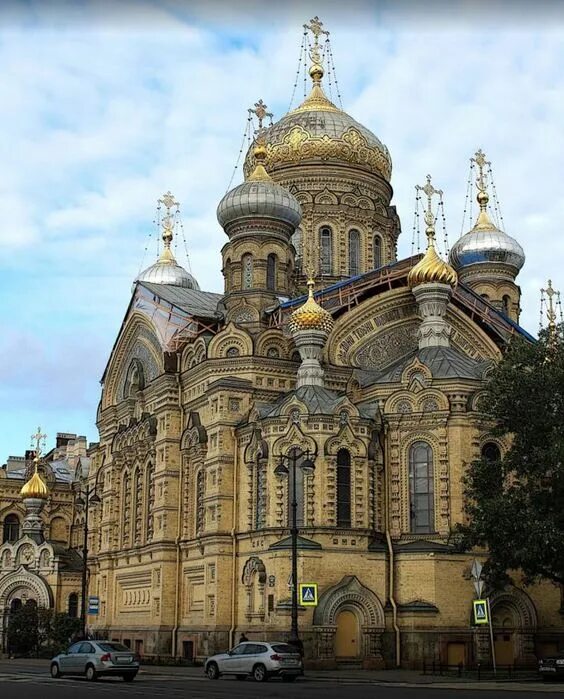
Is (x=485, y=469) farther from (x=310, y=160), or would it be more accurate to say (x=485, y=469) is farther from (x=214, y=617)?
(x=310, y=160)

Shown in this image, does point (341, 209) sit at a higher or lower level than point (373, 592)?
higher

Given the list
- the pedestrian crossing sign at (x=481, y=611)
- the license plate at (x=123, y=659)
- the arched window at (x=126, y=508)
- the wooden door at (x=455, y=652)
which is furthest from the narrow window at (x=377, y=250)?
the license plate at (x=123, y=659)

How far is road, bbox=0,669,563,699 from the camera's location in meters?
18.4

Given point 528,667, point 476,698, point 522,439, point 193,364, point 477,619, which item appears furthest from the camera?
point 193,364

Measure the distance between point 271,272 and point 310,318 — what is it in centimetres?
451

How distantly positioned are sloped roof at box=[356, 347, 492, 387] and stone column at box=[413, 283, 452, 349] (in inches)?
20.3

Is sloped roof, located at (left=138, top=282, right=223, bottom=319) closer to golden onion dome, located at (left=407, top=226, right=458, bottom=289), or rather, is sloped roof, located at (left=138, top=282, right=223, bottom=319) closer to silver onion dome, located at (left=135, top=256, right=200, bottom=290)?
golden onion dome, located at (left=407, top=226, right=458, bottom=289)

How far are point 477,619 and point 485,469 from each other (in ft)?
12.7

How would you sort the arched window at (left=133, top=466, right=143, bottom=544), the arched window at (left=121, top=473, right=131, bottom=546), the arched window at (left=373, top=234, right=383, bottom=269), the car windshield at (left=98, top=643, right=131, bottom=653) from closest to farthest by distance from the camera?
the car windshield at (left=98, top=643, right=131, bottom=653) < the arched window at (left=133, top=466, right=143, bottom=544) < the arched window at (left=121, top=473, right=131, bottom=546) < the arched window at (left=373, top=234, right=383, bottom=269)

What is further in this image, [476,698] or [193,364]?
[193,364]

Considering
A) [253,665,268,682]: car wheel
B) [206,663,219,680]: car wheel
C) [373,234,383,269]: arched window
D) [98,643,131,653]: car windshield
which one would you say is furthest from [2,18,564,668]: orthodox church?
[98,643,131,653]: car windshield

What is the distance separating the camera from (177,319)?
127 feet

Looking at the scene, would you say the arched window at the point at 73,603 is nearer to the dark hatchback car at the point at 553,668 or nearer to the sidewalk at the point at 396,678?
the sidewalk at the point at 396,678

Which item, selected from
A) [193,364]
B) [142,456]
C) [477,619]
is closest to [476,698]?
[477,619]
